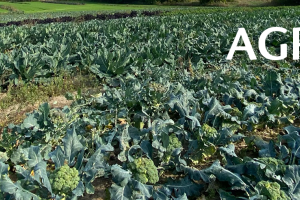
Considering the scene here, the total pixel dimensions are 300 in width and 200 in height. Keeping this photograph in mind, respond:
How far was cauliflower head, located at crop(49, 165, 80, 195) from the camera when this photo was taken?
203 centimetres

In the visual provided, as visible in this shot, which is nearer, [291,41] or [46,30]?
[291,41]

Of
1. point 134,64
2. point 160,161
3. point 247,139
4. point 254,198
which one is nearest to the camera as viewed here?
point 254,198

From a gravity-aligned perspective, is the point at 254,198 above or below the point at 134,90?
below

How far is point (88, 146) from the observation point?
276 cm

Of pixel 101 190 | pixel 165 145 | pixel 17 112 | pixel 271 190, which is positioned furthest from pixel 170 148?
pixel 17 112

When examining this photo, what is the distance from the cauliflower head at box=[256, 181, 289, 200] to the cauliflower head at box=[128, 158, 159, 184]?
2.54 feet

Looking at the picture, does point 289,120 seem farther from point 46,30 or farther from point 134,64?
point 46,30

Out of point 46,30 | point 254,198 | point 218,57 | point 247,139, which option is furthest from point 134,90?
point 46,30

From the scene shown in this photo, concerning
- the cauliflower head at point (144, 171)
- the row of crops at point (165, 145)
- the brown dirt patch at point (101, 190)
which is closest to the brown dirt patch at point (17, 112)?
the row of crops at point (165, 145)

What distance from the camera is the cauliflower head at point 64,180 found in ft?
6.66

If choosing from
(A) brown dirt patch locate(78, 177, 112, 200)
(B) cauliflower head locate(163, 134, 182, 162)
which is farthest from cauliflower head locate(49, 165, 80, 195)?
(B) cauliflower head locate(163, 134, 182, 162)

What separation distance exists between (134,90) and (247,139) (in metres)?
1.55

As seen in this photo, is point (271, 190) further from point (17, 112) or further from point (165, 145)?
point (17, 112)

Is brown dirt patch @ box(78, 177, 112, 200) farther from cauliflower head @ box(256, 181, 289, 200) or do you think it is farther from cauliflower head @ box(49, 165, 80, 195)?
cauliflower head @ box(256, 181, 289, 200)
